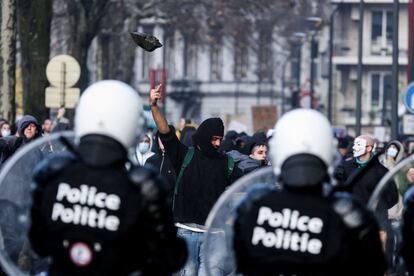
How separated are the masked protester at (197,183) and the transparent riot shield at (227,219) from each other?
5.34 meters

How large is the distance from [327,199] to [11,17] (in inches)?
849

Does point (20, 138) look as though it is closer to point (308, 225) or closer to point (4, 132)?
point (4, 132)

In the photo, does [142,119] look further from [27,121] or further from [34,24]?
[34,24]

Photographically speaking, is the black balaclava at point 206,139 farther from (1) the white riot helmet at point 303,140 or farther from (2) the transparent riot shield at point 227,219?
(1) the white riot helmet at point 303,140

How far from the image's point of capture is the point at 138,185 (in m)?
6.80

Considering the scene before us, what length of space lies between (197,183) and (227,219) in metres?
5.78

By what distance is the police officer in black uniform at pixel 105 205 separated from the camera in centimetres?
680

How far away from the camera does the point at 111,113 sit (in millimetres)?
6941

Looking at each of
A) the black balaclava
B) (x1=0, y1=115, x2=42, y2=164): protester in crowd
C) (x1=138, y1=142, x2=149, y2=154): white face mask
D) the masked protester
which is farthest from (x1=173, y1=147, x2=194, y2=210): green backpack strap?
(x1=138, y1=142, x2=149, y2=154): white face mask

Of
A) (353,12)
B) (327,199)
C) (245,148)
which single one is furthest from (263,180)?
(353,12)

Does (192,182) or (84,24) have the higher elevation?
(84,24)

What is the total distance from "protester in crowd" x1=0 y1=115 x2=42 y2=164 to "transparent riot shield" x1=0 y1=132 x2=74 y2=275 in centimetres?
663

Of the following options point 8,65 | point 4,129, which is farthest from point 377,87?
point 4,129

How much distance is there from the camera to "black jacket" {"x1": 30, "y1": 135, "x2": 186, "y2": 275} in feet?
22.3
